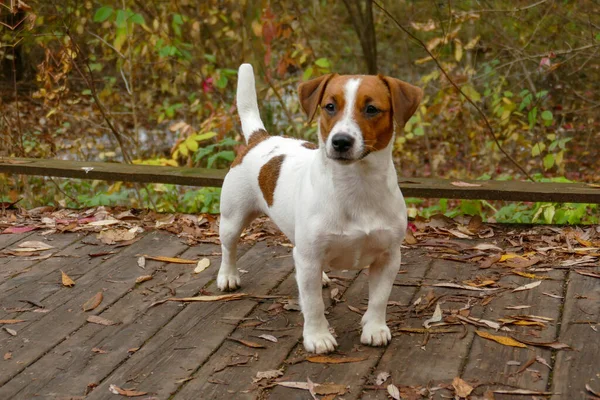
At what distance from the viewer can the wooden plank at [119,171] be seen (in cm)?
552

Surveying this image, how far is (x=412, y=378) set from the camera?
122 inches

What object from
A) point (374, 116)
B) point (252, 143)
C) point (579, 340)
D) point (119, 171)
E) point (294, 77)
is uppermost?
point (374, 116)

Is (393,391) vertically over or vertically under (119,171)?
under

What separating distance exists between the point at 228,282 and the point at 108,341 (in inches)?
Answer: 32.2

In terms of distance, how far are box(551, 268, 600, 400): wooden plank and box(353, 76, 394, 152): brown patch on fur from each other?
3.88 feet

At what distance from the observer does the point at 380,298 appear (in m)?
3.44

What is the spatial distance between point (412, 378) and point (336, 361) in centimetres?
35

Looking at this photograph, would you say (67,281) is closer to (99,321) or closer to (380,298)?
(99,321)

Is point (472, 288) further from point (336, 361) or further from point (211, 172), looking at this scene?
point (211, 172)

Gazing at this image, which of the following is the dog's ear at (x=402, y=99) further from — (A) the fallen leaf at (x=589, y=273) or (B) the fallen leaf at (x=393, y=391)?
(A) the fallen leaf at (x=589, y=273)

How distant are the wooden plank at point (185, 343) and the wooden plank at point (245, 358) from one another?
2.0 inches

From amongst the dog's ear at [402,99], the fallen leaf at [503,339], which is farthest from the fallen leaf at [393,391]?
the dog's ear at [402,99]

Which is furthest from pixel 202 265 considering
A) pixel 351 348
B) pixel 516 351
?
pixel 516 351

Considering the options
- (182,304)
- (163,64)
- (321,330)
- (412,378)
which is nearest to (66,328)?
(182,304)
